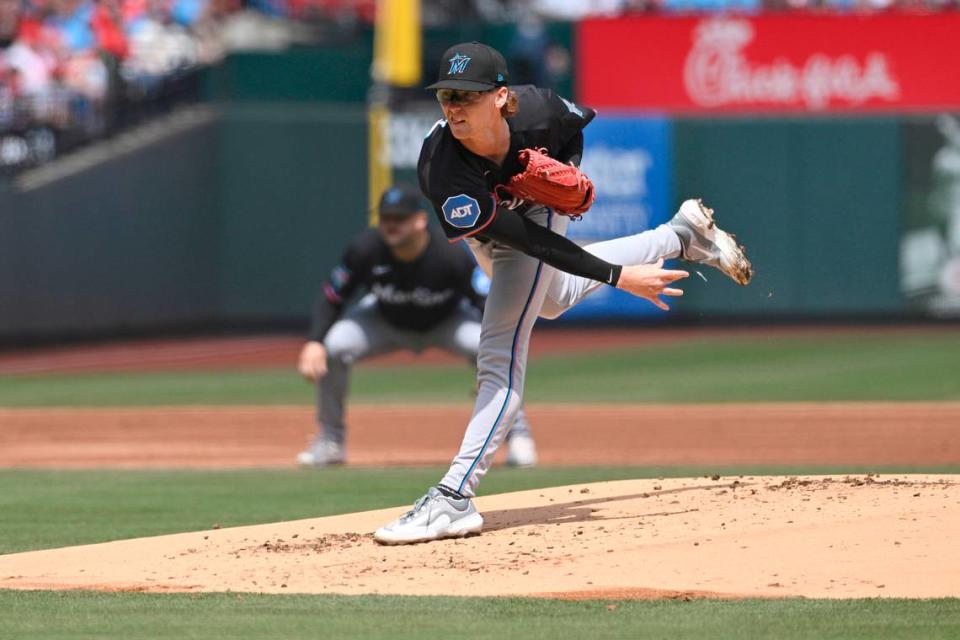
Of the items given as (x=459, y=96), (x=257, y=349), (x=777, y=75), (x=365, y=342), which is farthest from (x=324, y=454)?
(x=777, y=75)

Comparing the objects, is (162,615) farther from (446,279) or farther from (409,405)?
(409,405)

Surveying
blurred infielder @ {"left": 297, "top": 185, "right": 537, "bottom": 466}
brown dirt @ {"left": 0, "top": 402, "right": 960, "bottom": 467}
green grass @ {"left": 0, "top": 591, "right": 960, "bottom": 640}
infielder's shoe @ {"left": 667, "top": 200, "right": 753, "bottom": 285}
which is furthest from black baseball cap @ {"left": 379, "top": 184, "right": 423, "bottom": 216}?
green grass @ {"left": 0, "top": 591, "right": 960, "bottom": 640}

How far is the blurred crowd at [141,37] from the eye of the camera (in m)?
18.2

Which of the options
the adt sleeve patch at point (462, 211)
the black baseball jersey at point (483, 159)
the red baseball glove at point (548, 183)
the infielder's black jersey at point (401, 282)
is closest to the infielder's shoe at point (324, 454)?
the infielder's black jersey at point (401, 282)

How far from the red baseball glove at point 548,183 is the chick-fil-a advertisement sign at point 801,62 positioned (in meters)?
15.8

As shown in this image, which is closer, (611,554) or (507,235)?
(611,554)

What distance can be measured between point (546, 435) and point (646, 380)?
12.7 ft

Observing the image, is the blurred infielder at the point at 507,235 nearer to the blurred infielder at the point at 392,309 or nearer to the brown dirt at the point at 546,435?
the blurred infielder at the point at 392,309

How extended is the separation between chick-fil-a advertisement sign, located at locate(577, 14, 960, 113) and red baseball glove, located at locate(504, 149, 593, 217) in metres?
15.8

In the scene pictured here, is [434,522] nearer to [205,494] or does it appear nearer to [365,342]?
[205,494]

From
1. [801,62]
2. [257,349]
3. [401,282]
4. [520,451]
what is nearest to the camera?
[520,451]

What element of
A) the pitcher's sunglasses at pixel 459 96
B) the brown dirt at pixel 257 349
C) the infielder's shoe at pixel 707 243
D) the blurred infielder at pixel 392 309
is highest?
the pitcher's sunglasses at pixel 459 96

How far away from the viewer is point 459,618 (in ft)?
15.0

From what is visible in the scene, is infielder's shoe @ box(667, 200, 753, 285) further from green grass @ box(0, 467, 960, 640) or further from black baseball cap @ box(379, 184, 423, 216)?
black baseball cap @ box(379, 184, 423, 216)
